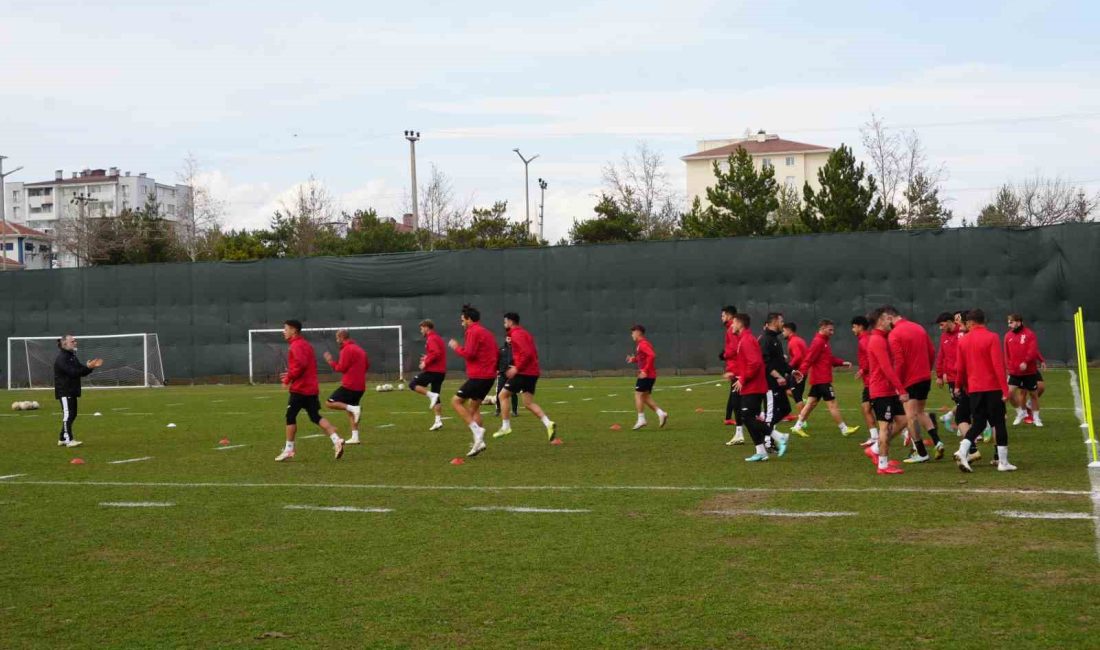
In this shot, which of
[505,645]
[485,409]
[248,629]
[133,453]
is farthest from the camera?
Result: [485,409]

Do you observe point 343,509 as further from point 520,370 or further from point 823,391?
point 823,391

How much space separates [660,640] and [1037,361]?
13.7 meters

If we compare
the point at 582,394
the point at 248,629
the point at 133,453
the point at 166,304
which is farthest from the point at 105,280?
the point at 248,629

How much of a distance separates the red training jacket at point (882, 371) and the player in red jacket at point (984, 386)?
80cm

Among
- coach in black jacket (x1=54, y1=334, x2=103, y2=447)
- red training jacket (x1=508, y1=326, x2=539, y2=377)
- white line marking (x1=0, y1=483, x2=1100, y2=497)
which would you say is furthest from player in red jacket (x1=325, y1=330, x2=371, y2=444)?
white line marking (x1=0, y1=483, x2=1100, y2=497)

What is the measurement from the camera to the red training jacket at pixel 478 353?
16.8 m

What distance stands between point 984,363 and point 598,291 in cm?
2801

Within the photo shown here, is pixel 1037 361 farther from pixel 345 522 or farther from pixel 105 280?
pixel 105 280

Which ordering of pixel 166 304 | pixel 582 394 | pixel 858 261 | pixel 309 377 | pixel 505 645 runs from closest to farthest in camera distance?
pixel 505 645
pixel 309 377
pixel 582 394
pixel 858 261
pixel 166 304

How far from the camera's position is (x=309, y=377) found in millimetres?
16250

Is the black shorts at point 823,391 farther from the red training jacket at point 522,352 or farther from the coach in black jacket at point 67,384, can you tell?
the coach in black jacket at point 67,384

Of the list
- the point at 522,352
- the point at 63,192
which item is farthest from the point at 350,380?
the point at 63,192

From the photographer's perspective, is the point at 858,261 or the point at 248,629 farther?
the point at 858,261

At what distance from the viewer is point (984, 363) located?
13133 millimetres
